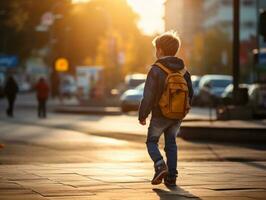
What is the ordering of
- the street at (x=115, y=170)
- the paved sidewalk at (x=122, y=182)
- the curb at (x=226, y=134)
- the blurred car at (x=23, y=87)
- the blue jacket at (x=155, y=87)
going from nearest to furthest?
the paved sidewalk at (x=122, y=182) → the street at (x=115, y=170) → the blue jacket at (x=155, y=87) → the curb at (x=226, y=134) → the blurred car at (x=23, y=87)

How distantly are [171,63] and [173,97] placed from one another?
41cm

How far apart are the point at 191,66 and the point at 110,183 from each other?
111m

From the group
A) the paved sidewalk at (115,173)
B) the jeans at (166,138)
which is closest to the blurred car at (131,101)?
the paved sidewalk at (115,173)

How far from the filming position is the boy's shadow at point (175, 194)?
10883 millimetres

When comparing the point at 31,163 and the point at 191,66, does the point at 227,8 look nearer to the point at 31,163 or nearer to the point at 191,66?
the point at 191,66

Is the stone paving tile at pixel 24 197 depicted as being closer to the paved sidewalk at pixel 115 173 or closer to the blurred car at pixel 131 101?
the paved sidewalk at pixel 115 173

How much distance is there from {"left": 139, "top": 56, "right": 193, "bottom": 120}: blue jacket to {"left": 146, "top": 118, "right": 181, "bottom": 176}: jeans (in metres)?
0.11

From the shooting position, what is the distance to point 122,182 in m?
12.5

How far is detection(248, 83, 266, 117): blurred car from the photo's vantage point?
32.2 metres

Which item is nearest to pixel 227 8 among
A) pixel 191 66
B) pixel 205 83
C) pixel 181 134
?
pixel 191 66

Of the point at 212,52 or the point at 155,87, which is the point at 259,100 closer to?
the point at 155,87

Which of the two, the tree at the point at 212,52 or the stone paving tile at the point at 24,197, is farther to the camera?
the tree at the point at 212,52

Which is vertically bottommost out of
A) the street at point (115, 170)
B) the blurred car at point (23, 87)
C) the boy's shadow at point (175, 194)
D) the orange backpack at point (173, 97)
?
the blurred car at point (23, 87)

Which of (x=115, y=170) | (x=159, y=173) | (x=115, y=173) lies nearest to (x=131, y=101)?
(x=115, y=170)
